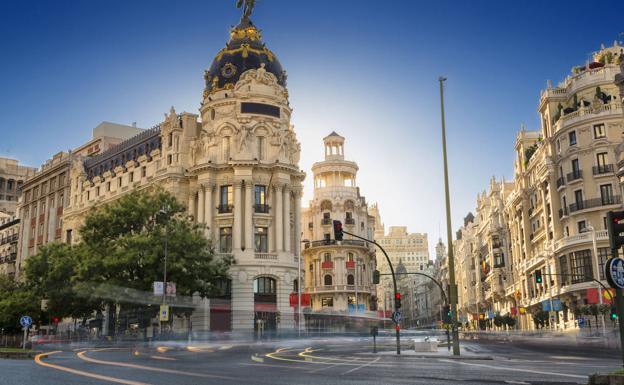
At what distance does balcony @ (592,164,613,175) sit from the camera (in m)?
58.5

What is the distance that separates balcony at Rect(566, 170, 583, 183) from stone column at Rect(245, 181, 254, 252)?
1157 inches

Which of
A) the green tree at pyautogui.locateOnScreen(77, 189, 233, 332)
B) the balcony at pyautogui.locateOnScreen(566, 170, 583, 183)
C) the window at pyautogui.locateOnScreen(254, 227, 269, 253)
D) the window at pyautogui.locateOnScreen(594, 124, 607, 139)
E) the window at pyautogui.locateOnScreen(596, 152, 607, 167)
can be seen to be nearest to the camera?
the green tree at pyautogui.locateOnScreen(77, 189, 233, 332)

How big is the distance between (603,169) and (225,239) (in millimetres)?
34919

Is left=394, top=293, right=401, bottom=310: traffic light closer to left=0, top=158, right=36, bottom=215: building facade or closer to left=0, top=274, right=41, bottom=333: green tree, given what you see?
left=0, top=274, right=41, bottom=333: green tree

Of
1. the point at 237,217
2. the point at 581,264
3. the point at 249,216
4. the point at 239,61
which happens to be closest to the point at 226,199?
the point at 237,217

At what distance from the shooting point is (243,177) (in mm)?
63875

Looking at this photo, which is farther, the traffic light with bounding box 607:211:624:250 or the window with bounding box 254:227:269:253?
the window with bounding box 254:227:269:253

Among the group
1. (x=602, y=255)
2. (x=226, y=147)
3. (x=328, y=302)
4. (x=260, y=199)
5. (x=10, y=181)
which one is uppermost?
(x=10, y=181)

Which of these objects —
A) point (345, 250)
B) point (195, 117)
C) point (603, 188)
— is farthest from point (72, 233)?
point (603, 188)

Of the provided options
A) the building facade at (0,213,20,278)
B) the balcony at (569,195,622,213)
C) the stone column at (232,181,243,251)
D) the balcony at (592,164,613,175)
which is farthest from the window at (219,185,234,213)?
the building facade at (0,213,20,278)

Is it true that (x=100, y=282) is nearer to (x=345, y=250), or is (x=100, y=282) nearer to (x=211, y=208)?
(x=211, y=208)

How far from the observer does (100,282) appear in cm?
5066

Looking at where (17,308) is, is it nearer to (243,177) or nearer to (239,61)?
(243,177)

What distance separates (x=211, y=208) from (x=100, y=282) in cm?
1624
